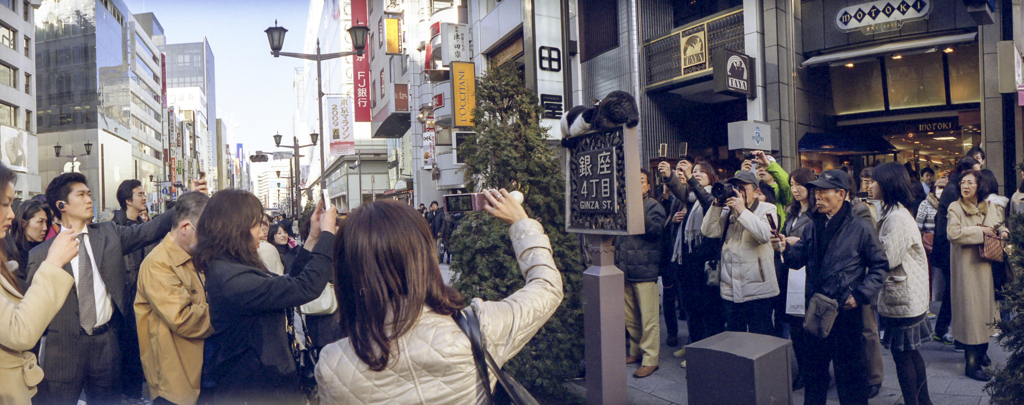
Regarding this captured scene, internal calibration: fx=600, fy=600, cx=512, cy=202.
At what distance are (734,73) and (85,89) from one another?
59.8 meters

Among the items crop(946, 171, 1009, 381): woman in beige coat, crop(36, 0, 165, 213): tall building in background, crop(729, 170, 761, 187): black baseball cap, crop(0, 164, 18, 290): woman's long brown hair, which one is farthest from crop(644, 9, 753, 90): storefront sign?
crop(36, 0, 165, 213): tall building in background

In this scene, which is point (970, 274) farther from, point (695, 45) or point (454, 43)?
Answer: point (454, 43)

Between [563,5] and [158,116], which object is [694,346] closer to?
[563,5]

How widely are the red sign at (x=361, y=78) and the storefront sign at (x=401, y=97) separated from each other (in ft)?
23.8

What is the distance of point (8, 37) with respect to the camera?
3778 centimetres

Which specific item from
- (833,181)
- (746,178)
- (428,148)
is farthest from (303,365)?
(428,148)

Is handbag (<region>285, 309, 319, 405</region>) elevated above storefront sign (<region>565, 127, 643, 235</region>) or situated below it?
below

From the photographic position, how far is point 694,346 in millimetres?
3057

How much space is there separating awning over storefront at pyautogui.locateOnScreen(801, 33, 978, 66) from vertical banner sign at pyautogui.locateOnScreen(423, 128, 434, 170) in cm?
1872

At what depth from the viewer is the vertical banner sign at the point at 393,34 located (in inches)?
1471

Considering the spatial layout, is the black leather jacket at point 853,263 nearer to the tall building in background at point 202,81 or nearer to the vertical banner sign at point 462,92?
the vertical banner sign at point 462,92

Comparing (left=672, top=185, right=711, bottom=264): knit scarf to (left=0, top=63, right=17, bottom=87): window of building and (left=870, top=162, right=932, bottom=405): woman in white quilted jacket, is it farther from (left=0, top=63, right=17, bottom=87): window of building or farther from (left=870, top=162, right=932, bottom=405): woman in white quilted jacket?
(left=0, top=63, right=17, bottom=87): window of building

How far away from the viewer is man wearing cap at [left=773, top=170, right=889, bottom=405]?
12.9ft

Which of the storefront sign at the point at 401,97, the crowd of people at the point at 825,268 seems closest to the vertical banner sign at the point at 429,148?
the storefront sign at the point at 401,97
